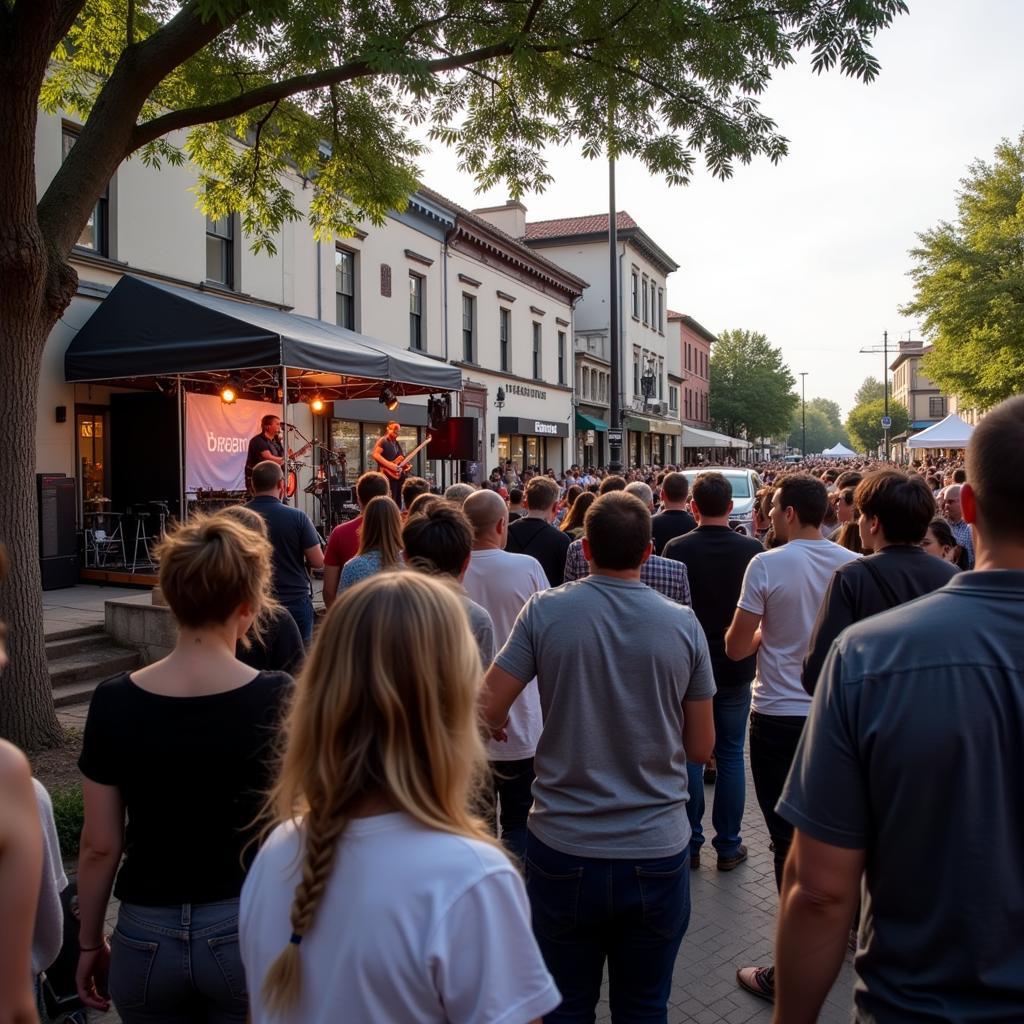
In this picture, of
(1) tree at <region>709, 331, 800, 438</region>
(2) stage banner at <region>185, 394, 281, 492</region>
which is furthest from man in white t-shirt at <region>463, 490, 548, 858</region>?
(1) tree at <region>709, 331, 800, 438</region>

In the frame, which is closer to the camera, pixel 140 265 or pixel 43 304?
pixel 43 304

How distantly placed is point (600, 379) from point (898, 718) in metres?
36.2

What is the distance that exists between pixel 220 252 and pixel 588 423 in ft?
67.7

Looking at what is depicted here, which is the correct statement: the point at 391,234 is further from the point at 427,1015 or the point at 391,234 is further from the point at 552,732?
the point at 427,1015

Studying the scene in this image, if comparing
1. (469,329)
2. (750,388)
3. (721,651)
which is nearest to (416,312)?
(469,329)

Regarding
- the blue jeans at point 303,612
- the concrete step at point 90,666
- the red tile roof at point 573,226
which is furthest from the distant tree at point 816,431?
the blue jeans at point 303,612

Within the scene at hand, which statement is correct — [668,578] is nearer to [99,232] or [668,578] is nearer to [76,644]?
[76,644]

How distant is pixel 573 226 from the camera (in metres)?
40.0

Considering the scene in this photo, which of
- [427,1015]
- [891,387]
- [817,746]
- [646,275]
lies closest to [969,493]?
[817,746]

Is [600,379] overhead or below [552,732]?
overhead

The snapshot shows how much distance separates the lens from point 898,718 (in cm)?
157

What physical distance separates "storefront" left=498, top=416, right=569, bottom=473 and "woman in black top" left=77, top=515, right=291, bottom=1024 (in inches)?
935

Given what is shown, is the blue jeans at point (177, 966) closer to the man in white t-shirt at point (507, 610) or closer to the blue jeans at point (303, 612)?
the man in white t-shirt at point (507, 610)

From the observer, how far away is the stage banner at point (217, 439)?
13133 millimetres
